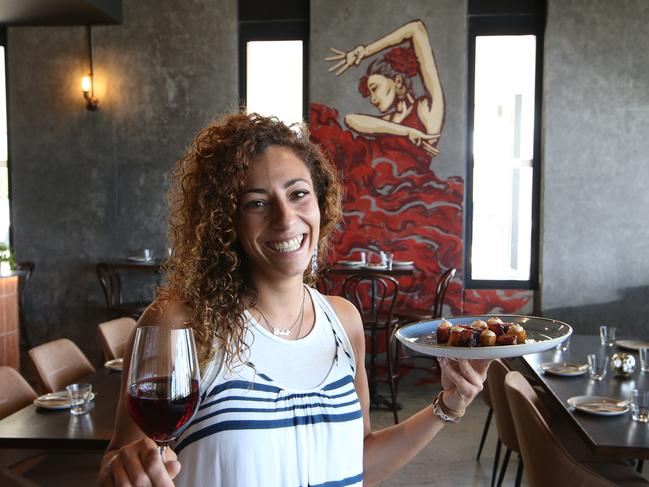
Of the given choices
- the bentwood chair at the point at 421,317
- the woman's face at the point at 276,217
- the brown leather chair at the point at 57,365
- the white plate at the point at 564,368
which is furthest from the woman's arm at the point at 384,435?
the bentwood chair at the point at 421,317

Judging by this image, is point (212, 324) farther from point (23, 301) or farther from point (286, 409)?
point (23, 301)

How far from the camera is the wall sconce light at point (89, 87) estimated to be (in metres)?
6.16

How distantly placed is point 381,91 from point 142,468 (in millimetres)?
5461

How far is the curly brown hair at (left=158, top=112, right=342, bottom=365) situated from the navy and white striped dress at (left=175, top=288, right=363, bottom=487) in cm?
6

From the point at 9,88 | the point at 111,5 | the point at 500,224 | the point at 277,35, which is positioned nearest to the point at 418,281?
the point at 500,224

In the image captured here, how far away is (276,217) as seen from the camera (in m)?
1.25

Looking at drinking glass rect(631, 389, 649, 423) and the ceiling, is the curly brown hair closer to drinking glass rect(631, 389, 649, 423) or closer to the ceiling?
drinking glass rect(631, 389, 649, 423)

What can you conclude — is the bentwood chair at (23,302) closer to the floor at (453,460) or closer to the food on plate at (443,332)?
the floor at (453,460)

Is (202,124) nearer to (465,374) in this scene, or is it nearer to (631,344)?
(631,344)

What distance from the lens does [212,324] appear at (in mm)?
1229

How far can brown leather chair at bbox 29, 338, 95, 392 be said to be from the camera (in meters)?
3.06

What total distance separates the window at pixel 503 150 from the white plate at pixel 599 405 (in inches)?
137

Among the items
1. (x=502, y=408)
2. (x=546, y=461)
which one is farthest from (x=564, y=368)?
A: (x=546, y=461)

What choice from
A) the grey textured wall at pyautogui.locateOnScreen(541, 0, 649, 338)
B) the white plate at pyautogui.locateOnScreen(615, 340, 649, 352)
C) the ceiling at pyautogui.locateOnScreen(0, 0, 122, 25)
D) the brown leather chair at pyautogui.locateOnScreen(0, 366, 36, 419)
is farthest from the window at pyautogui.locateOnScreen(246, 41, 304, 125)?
the brown leather chair at pyautogui.locateOnScreen(0, 366, 36, 419)
